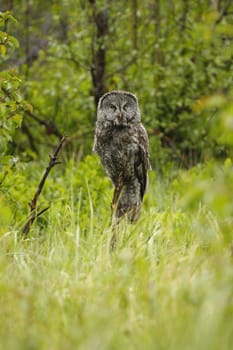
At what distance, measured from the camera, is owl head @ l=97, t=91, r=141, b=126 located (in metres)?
5.09

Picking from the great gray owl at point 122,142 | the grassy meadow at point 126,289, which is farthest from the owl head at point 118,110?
the grassy meadow at point 126,289

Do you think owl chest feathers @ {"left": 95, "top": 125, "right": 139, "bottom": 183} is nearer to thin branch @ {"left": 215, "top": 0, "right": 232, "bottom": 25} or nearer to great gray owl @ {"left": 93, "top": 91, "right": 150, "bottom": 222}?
great gray owl @ {"left": 93, "top": 91, "right": 150, "bottom": 222}

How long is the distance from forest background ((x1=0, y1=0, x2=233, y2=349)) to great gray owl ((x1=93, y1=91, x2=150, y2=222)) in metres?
0.22

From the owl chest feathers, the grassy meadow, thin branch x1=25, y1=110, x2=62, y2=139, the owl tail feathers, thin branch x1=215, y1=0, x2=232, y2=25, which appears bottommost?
the grassy meadow

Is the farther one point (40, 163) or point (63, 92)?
point (63, 92)


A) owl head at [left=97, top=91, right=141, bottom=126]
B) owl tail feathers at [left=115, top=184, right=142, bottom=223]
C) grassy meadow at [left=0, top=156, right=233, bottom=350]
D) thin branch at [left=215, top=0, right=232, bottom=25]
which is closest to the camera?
grassy meadow at [left=0, top=156, right=233, bottom=350]

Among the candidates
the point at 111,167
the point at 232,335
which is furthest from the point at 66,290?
the point at 111,167

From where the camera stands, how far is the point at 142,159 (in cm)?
530

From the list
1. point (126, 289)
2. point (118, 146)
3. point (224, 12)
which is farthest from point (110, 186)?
point (126, 289)

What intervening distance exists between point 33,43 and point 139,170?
6037 millimetres

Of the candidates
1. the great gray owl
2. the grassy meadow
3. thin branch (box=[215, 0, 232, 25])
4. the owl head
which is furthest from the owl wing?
thin branch (box=[215, 0, 232, 25])

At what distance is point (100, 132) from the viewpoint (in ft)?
17.0

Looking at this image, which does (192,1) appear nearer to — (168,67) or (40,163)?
(168,67)

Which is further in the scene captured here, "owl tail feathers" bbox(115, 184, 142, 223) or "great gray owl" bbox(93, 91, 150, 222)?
"owl tail feathers" bbox(115, 184, 142, 223)
